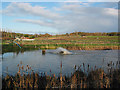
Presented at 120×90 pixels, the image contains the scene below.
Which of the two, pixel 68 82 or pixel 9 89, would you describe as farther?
pixel 68 82

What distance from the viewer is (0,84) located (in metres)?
7.16

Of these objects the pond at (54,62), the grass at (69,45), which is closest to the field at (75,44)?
the grass at (69,45)

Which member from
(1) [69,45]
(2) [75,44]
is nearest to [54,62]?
(1) [69,45]

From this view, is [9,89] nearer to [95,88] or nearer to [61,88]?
[61,88]

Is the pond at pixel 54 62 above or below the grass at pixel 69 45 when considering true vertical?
below

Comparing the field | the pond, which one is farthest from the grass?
the pond

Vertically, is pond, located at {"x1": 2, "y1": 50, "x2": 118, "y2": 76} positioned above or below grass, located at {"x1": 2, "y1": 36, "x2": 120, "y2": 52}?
below

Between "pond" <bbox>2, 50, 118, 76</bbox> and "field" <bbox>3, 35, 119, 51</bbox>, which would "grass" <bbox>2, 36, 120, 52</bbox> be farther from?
"pond" <bbox>2, 50, 118, 76</bbox>

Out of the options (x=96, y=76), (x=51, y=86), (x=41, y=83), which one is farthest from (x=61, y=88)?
(x=96, y=76)

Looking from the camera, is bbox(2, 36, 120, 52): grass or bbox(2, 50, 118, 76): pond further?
bbox(2, 36, 120, 52): grass

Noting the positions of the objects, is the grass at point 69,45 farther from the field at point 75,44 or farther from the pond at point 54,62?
the pond at point 54,62

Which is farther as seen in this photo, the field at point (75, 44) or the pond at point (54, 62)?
the field at point (75, 44)

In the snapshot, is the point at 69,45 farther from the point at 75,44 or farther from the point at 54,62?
the point at 54,62

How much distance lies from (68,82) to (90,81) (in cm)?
107
